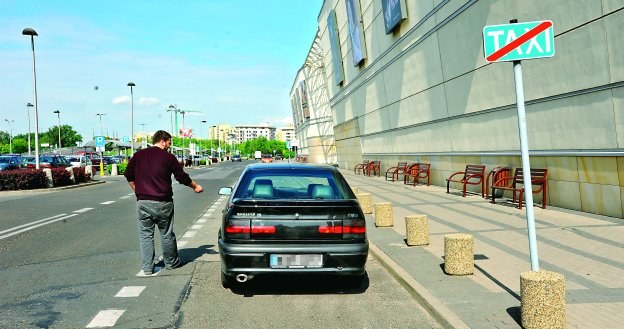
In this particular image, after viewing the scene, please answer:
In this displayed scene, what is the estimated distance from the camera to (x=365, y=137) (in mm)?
33250

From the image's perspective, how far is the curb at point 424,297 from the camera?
14.8ft

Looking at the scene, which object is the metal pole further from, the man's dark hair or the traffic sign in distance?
the man's dark hair

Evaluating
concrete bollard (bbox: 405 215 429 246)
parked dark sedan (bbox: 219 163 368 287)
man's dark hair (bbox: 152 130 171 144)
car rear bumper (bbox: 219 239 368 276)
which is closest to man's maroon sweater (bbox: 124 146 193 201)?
man's dark hair (bbox: 152 130 171 144)

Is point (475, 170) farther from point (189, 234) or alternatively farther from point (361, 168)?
point (361, 168)

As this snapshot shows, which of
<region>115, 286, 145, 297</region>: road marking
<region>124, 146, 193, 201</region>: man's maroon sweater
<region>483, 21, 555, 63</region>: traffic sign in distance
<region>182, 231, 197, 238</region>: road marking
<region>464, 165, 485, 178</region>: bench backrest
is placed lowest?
<region>115, 286, 145, 297</region>: road marking

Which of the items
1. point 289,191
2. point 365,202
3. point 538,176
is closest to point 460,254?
point 289,191

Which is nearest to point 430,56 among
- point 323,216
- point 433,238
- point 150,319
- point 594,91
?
point 594,91

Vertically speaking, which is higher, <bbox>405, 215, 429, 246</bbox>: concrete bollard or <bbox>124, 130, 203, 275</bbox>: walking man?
<bbox>124, 130, 203, 275</bbox>: walking man

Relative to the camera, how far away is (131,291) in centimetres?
580

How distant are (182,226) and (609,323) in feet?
28.7

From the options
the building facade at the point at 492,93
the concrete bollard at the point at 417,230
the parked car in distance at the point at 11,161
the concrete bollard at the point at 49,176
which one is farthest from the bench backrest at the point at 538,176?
the parked car in distance at the point at 11,161

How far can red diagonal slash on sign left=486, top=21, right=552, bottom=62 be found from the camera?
5.02 m

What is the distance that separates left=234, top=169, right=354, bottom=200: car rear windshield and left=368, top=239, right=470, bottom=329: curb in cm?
120

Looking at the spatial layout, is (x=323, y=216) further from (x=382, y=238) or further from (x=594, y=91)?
(x=594, y=91)
